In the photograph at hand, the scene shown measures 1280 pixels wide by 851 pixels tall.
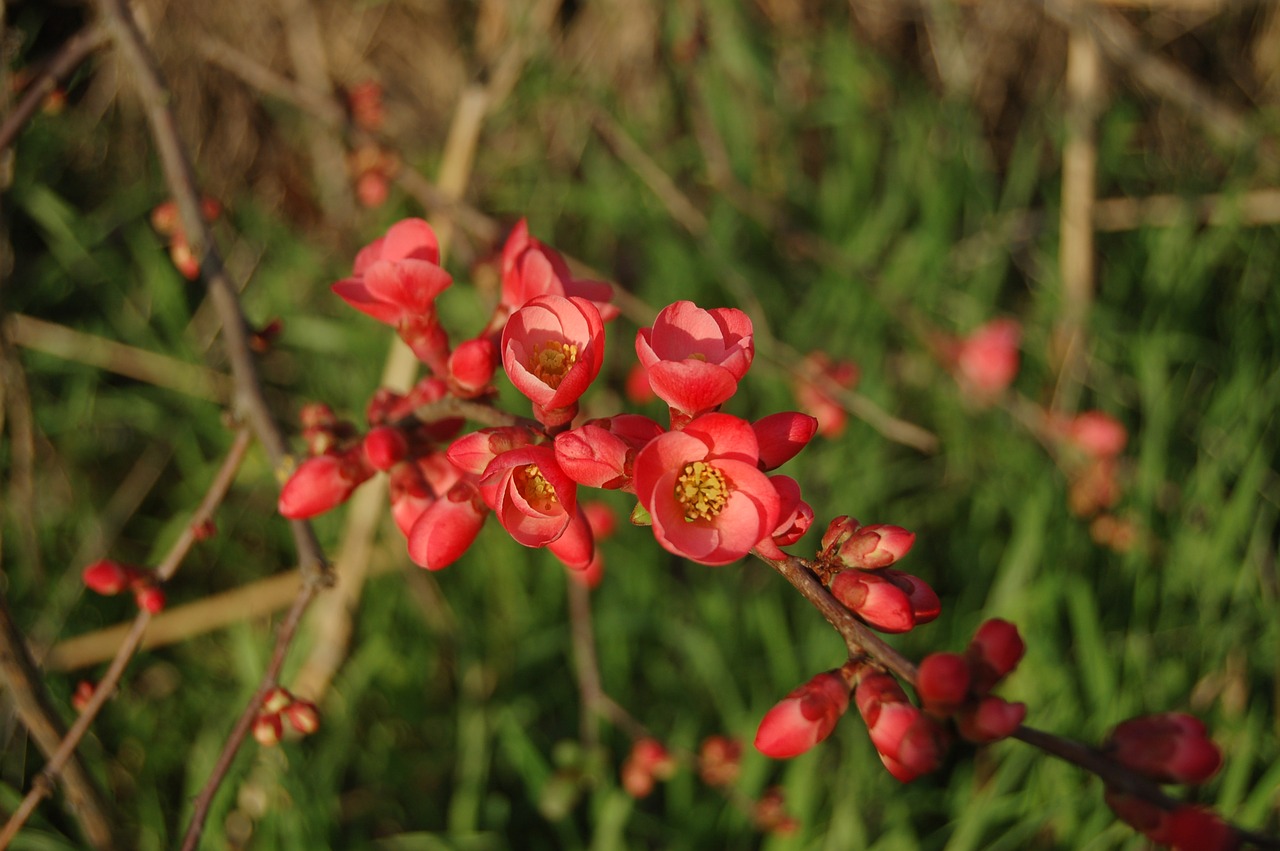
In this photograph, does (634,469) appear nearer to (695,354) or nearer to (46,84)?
(695,354)

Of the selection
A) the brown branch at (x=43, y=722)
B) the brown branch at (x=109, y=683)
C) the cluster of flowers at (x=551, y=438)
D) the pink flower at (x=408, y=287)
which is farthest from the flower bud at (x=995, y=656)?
the brown branch at (x=43, y=722)

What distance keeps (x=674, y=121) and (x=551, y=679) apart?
2.37m

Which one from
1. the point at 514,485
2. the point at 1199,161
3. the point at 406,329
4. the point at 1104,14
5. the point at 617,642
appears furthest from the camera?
the point at 1199,161

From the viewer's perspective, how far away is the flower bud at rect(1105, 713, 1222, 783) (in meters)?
1.00

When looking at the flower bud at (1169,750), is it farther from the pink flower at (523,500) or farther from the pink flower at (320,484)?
the pink flower at (320,484)

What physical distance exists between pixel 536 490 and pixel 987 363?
79.4 inches

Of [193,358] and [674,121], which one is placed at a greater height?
[674,121]

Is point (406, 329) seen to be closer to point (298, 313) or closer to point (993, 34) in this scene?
Answer: point (298, 313)

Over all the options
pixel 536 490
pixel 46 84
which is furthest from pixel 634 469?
pixel 46 84

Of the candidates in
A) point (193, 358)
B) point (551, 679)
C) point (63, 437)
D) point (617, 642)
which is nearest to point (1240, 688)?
point (617, 642)

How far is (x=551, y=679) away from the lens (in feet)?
8.74

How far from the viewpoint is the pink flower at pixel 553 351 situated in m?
1.08

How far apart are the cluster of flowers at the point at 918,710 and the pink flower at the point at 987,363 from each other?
1.88m

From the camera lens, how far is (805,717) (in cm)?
106
